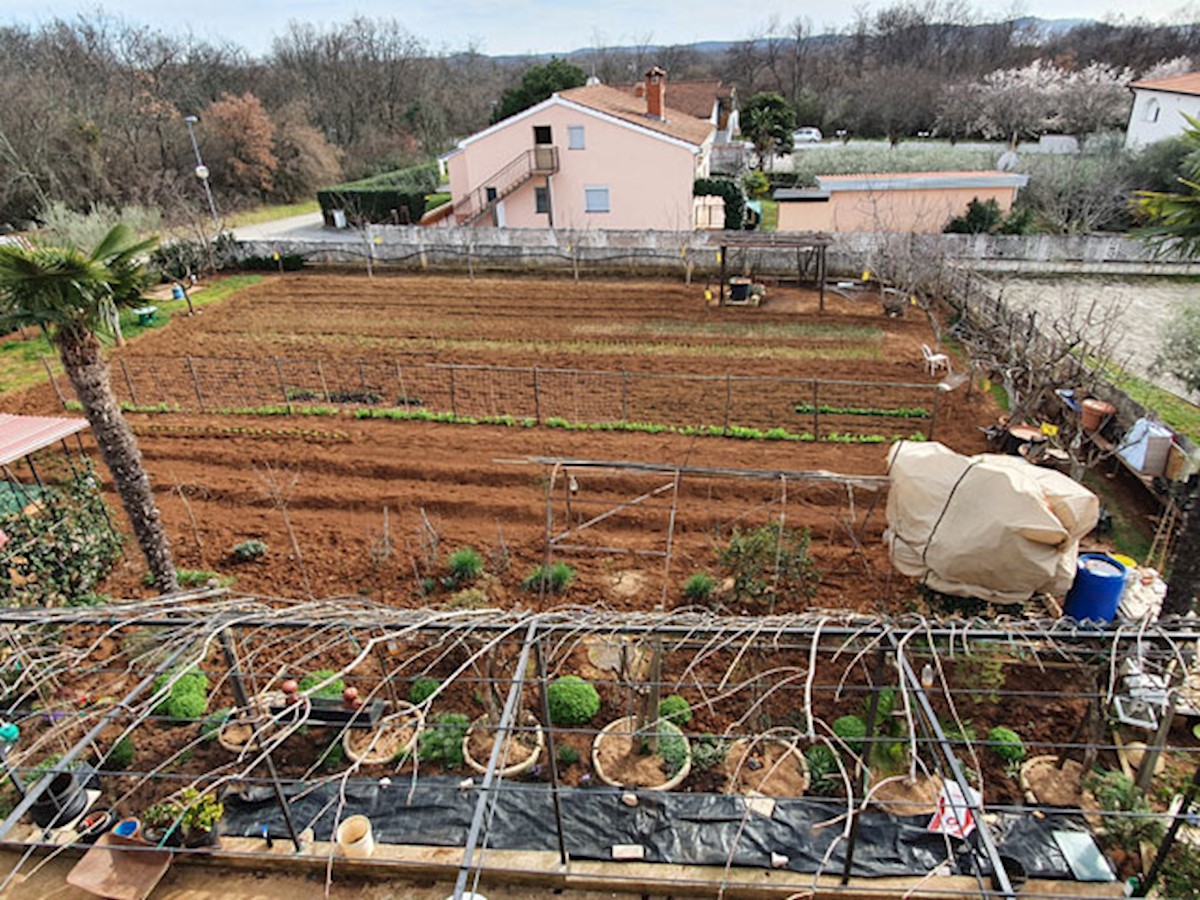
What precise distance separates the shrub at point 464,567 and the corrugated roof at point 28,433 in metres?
5.65

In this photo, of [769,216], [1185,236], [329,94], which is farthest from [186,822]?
[329,94]

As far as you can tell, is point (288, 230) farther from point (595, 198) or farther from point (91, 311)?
point (91, 311)

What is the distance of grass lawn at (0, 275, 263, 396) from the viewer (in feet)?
62.3

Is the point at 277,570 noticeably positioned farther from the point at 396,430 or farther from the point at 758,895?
the point at 758,895

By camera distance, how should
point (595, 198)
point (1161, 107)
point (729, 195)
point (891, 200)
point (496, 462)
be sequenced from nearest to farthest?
point (496, 462), point (891, 200), point (595, 198), point (729, 195), point (1161, 107)

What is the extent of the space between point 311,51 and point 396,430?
207ft

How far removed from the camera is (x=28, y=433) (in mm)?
10570

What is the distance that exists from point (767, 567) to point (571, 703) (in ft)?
11.8

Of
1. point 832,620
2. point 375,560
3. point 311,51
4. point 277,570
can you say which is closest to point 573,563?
point 375,560

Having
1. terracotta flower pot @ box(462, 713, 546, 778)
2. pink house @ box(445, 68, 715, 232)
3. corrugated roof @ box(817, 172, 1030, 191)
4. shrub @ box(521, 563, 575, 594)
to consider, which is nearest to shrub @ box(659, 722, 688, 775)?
terracotta flower pot @ box(462, 713, 546, 778)

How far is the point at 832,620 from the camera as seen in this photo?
5164mm

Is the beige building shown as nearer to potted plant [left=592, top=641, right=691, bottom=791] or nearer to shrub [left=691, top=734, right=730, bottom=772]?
shrub [left=691, top=734, right=730, bottom=772]

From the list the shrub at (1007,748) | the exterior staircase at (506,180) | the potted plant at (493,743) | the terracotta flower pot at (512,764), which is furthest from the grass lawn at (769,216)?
the terracotta flower pot at (512,764)

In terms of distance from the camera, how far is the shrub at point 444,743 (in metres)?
7.52
